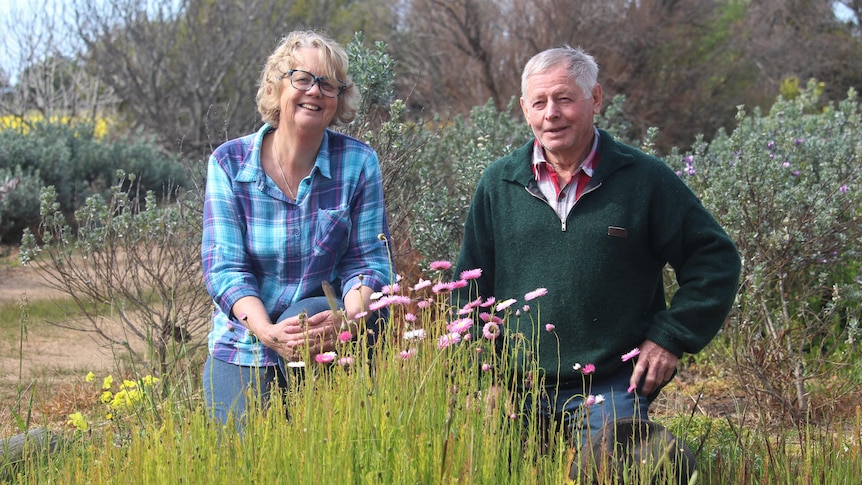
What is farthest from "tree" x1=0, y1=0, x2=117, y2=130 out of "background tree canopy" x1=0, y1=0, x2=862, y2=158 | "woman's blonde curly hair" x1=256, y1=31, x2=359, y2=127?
"woman's blonde curly hair" x1=256, y1=31, x2=359, y2=127

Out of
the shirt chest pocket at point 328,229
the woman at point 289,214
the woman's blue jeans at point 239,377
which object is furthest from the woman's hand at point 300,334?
the shirt chest pocket at point 328,229

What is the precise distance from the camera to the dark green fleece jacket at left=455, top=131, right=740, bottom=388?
10.2ft

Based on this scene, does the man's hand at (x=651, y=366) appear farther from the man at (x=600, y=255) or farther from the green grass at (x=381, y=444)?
the green grass at (x=381, y=444)

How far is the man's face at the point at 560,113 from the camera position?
10.6 ft

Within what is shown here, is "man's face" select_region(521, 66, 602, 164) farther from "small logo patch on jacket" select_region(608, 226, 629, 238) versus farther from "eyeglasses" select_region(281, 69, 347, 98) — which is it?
"eyeglasses" select_region(281, 69, 347, 98)

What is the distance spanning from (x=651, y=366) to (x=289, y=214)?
139 centimetres

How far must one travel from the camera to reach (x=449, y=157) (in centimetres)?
748

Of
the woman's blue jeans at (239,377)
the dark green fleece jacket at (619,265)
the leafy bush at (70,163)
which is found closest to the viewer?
the dark green fleece jacket at (619,265)

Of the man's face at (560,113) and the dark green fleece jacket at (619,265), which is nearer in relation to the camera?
the dark green fleece jacket at (619,265)

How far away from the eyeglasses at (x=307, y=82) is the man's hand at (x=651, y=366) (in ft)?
4.73

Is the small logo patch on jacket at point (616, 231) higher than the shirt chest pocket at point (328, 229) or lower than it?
lower

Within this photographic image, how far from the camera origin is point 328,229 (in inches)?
144

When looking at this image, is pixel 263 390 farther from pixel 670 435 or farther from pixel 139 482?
pixel 670 435

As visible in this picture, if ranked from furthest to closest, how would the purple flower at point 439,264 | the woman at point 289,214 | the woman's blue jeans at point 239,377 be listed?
the woman at point 289,214, the woman's blue jeans at point 239,377, the purple flower at point 439,264
